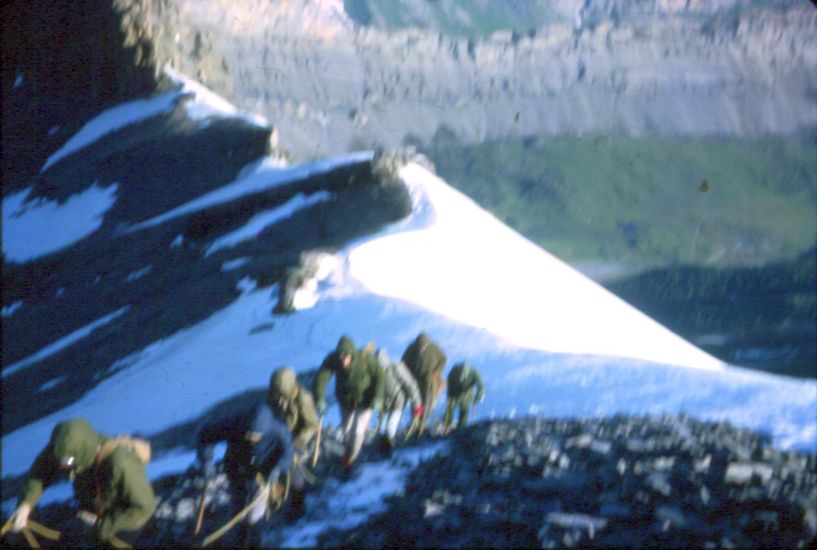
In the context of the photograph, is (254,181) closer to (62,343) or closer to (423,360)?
(62,343)

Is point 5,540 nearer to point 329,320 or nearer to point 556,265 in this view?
point 329,320

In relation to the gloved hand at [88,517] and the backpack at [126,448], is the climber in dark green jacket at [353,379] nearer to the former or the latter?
the backpack at [126,448]

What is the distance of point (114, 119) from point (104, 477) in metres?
39.5

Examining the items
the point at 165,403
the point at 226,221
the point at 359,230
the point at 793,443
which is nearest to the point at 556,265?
the point at 359,230

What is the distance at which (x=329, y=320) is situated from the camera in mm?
16656

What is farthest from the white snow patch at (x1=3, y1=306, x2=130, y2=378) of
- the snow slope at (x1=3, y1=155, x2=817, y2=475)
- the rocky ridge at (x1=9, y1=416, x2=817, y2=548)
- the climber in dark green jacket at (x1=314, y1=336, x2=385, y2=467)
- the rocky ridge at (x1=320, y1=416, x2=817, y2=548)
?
the rocky ridge at (x1=320, y1=416, x2=817, y2=548)

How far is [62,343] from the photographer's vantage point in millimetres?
23953

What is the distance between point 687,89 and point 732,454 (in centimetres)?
9132

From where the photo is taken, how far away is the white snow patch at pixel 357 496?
8062 millimetres

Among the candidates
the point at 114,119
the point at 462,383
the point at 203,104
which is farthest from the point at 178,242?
the point at 114,119

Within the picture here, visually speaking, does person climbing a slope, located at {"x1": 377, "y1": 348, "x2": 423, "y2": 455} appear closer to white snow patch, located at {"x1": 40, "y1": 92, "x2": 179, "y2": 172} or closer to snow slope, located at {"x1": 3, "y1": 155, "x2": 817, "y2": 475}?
snow slope, located at {"x1": 3, "y1": 155, "x2": 817, "y2": 475}

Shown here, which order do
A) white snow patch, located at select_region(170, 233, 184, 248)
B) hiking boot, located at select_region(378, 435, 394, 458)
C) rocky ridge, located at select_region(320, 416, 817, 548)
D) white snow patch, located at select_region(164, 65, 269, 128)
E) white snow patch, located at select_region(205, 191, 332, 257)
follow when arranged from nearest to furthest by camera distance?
rocky ridge, located at select_region(320, 416, 817, 548) → hiking boot, located at select_region(378, 435, 394, 458) → white snow patch, located at select_region(205, 191, 332, 257) → white snow patch, located at select_region(170, 233, 184, 248) → white snow patch, located at select_region(164, 65, 269, 128)

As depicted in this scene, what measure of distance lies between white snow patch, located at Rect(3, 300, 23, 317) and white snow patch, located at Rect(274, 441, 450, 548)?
23739mm

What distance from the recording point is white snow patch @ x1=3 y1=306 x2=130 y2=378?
23484 millimetres
